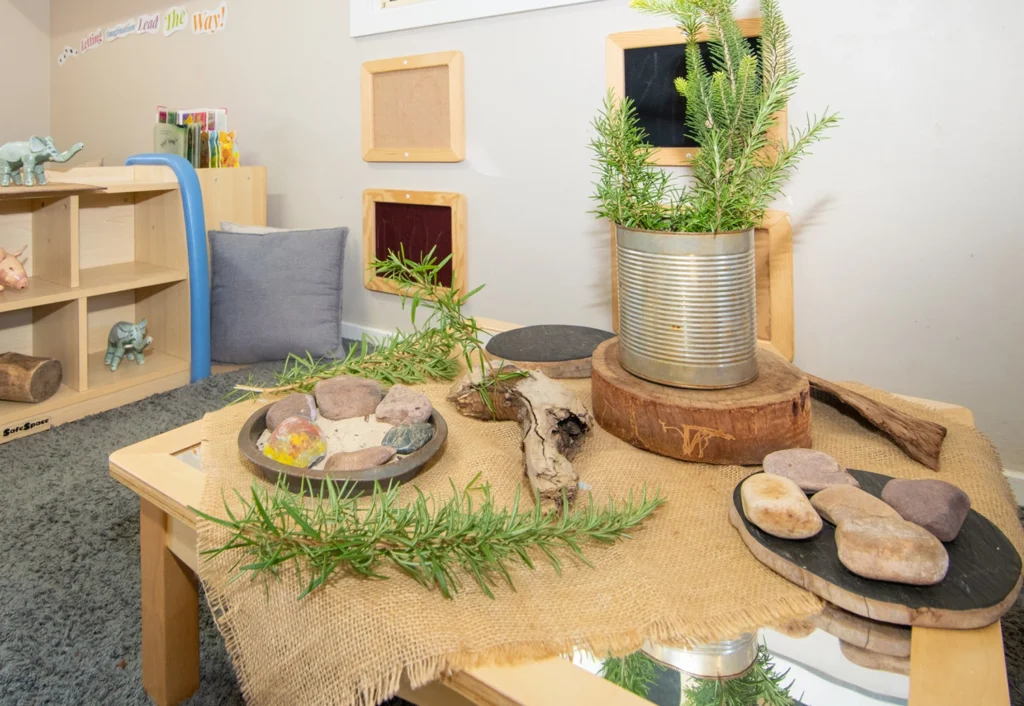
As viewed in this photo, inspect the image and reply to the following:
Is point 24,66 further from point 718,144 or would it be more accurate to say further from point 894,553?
point 894,553

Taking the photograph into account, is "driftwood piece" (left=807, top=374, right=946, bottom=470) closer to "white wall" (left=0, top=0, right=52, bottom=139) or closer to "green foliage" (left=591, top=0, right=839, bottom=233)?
"green foliage" (left=591, top=0, right=839, bottom=233)

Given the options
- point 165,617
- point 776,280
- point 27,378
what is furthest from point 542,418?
point 27,378

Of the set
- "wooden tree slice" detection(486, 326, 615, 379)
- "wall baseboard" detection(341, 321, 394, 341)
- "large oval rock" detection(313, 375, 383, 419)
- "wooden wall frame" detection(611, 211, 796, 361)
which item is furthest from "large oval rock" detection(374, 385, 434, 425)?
"wall baseboard" detection(341, 321, 394, 341)

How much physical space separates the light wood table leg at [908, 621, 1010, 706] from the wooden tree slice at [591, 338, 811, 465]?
0.72 ft

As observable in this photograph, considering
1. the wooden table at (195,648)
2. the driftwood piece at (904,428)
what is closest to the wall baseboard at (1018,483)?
the wooden table at (195,648)

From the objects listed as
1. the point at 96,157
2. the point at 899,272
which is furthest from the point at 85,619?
the point at 96,157

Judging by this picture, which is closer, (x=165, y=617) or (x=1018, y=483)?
(x=165, y=617)

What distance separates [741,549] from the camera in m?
0.54

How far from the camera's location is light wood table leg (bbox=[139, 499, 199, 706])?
769 mm

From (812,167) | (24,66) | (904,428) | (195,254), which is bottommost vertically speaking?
(904,428)

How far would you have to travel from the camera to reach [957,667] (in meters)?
0.43

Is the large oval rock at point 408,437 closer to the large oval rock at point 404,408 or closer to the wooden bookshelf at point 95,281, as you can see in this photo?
the large oval rock at point 404,408

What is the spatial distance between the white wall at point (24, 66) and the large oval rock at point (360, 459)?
11.2 ft

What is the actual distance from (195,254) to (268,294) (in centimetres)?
22
